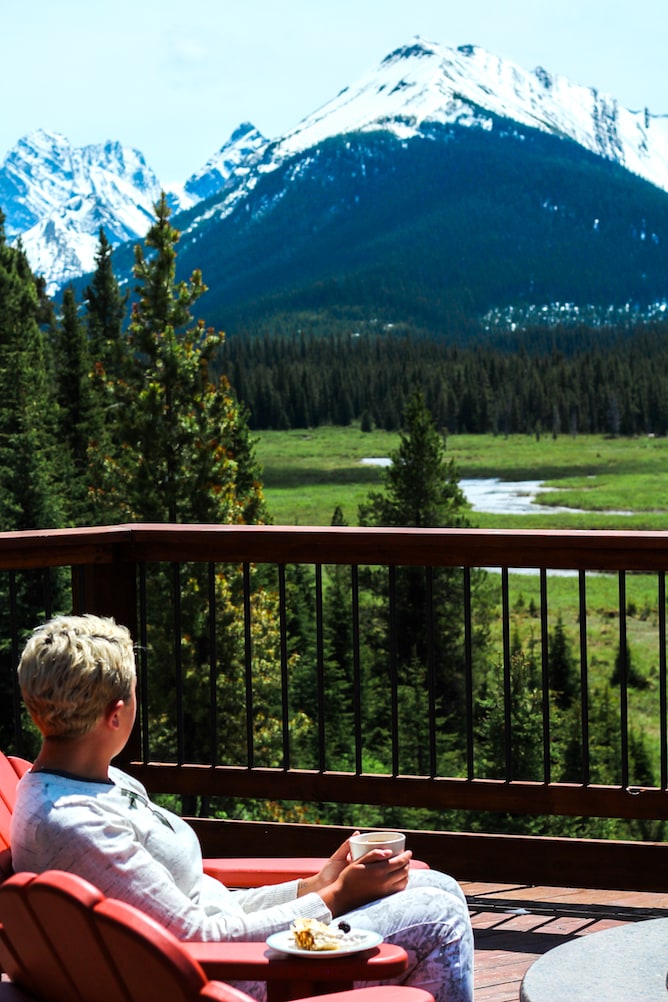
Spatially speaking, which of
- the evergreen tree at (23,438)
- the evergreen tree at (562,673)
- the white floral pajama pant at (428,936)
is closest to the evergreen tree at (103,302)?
the evergreen tree at (23,438)

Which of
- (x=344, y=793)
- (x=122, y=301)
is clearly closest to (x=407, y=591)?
(x=122, y=301)

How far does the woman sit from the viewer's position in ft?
6.25

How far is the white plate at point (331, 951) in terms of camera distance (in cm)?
188

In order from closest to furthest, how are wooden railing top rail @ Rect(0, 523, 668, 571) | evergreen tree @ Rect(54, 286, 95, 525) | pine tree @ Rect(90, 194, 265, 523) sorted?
wooden railing top rail @ Rect(0, 523, 668, 571)
pine tree @ Rect(90, 194, 265, 523)
evergreen tree @ Rect(54, 286, 95, 525)

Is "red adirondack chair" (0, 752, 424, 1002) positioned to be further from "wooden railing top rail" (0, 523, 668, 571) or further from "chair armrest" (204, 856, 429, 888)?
"wooden railing top rail" (0, 523, 668, 571)

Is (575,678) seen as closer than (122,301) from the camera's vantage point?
Yes

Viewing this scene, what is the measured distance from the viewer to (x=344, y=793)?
387cm

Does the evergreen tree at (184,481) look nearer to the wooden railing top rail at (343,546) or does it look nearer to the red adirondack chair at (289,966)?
the wooden railing top rail at (343,546)

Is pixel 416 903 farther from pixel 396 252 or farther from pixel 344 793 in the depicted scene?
pixel 396 252

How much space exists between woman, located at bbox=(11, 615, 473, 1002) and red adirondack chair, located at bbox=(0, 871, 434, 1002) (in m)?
0.17

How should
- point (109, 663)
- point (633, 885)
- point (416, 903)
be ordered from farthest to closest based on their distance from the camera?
point (633, 885), point (416, 903), point (109, 663)

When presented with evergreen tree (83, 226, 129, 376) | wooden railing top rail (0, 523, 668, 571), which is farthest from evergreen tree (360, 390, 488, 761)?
wooden railing top rail (0, 523, 668, 571)

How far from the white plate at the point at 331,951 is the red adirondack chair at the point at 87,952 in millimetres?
95

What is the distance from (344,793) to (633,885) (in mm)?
916
